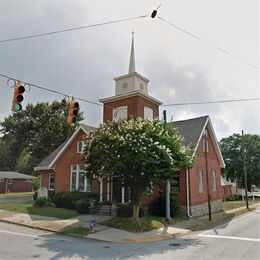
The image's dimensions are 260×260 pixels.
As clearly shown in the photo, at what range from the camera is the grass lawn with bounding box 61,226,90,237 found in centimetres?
1465

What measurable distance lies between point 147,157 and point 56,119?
38.6 metres

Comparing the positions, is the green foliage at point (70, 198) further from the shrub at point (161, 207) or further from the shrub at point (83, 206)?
the shrub at point (161, 207)

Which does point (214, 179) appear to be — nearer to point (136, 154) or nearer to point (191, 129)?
point (191, 129)

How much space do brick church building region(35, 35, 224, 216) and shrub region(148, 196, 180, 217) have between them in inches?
43.7

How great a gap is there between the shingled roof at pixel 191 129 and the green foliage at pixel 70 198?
8987 mm

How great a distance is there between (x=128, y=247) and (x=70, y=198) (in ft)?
40.3

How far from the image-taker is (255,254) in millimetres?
10594

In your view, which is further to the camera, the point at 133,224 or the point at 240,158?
the point at 240,158

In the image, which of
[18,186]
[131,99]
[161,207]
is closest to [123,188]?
[161,207]

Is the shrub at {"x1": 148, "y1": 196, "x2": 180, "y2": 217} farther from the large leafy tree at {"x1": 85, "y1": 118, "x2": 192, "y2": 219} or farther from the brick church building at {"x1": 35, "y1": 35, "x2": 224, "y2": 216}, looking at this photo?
the large leafy tree at {"x1": 85, "y1": 118, "x2": 192, "y2": 219}

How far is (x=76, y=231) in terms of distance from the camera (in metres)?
15.0

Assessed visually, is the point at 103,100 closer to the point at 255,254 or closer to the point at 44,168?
the point at 44,168

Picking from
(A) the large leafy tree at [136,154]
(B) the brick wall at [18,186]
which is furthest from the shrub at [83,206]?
(B) the brick wall at [18,186]

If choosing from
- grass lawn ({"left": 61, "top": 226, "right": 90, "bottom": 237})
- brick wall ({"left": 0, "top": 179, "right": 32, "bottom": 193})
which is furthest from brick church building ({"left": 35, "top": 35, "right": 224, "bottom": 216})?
brick wall ({"left": 0, "top": 179, "right": 32, "bottom": 193})
